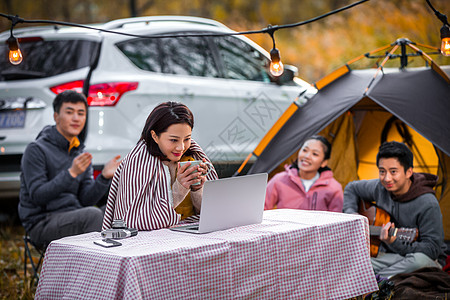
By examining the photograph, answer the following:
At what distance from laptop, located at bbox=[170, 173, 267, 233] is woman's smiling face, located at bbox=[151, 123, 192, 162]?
380 mm

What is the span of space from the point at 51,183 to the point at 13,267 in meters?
1.32

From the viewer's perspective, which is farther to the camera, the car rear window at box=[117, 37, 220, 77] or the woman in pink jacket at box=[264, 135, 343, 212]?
the car rear window at box=[117, 37, 220, 77]

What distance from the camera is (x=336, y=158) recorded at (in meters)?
5.98

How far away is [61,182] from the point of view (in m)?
4.51

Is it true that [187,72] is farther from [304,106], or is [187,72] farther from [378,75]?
[378,75]

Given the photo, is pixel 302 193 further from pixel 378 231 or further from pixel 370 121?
pixel 370 121

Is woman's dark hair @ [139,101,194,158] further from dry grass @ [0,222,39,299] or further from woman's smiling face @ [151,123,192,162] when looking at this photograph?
dry grass @ [0,222,39,299]

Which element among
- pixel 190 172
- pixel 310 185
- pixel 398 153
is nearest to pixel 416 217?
pixel 398 153

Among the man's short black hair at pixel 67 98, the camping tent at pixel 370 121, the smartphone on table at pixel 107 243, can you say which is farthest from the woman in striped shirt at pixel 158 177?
the camping tent at pixel 370 121

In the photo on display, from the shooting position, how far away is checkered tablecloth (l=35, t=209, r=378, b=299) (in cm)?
272

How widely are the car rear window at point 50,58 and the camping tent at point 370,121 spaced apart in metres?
1.64

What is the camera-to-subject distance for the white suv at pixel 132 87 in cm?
550

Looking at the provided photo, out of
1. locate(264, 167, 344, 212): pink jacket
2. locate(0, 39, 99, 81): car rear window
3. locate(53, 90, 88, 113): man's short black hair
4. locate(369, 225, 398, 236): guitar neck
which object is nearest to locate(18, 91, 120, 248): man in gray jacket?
locate(53, 90, 88, 113): man's short black hair

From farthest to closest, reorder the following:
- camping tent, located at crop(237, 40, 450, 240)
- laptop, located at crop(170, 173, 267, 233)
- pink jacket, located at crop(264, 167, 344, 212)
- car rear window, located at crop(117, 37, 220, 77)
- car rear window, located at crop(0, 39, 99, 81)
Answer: car rear window, located at crop(117, 37, 220, 77) < car rear window, located at crop(0, 39, 99, 81) < pink jacket, located at crop(264, 167, 344, 212) < camping tent, located at crop(237, 40, 450, 240) < laptop, located at crop(170, 173, 267, 233)
